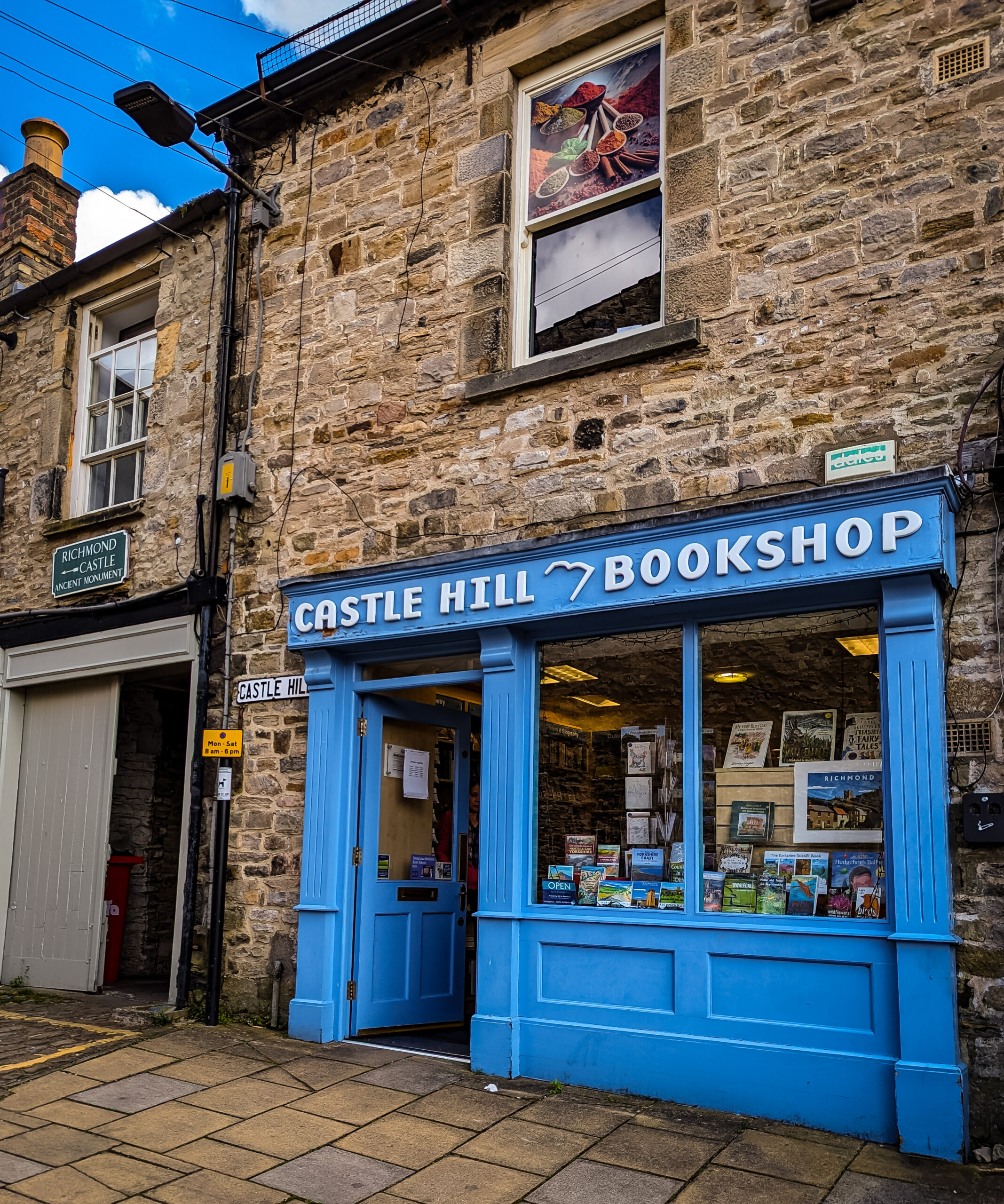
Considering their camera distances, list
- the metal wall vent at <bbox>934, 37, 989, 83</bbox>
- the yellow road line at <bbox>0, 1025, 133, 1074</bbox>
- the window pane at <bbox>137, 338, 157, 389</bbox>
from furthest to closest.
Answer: the window pane at <bbox>137, 338, 157, 389</bbox> → the yellow road line at <bbox>0, 1025, 133, 1074</bbox> → the metal wall vent at <bbox>934, 37, 989, 83</bbox>

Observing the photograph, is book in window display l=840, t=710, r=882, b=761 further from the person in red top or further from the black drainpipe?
the black drainpipe

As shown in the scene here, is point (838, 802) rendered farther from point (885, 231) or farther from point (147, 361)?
point (147, 361)

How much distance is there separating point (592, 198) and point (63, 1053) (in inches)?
241

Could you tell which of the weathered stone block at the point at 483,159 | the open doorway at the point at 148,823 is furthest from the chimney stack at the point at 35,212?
the weathered stone block at the point at 483,159

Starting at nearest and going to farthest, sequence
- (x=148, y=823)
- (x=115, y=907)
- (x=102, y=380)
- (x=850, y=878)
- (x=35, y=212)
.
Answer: (x=850, y=878) → (x=115, y=907) → (x=102, y=380) → (x=148, y=823) → (x=35, y=212)

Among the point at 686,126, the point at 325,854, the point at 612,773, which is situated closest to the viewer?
the point at 612,773

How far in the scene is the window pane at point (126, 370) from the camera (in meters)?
9.52

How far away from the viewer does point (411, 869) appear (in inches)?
289

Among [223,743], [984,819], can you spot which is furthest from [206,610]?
[984,819]

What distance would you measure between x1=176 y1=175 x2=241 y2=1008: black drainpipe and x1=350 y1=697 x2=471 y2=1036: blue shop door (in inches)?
55.6

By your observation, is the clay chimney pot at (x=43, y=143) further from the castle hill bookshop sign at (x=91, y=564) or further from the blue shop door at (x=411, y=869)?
the blue shop door at (x=411, y=869)

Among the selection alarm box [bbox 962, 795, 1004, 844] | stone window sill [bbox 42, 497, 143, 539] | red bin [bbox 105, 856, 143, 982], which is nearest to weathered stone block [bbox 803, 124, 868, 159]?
alarm box [bbox 962, 795, 1004, 844]

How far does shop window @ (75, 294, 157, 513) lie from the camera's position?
9320 mm

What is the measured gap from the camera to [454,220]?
285 inches
